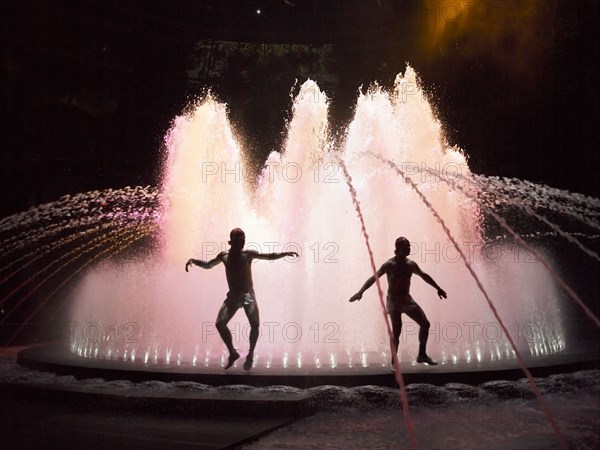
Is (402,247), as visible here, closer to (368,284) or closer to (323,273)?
(368,284)

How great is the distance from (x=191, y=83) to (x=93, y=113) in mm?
6751

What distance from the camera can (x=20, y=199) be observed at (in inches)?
1011

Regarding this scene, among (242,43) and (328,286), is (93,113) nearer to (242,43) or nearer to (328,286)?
(242,43)

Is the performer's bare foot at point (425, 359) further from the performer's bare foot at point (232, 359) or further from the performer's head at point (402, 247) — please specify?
the performer's bare foot at point (232, 359)

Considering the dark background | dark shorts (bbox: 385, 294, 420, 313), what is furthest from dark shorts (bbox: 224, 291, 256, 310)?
the dark background

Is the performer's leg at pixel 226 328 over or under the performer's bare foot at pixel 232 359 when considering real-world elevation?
over

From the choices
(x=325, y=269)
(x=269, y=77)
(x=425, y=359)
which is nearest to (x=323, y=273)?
(x=325, y=269)

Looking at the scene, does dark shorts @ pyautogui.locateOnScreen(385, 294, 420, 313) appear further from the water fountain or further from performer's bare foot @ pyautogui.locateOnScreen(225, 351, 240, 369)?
performer's bare foot @ pyautogui.locateOnScreen(225, 351, 240, 369)

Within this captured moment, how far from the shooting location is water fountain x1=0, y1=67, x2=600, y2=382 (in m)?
9.98

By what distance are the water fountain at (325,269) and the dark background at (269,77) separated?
554 inches

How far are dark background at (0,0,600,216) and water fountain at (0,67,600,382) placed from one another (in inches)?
554

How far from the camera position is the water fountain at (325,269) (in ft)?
32.7

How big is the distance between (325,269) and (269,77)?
26.6 meters

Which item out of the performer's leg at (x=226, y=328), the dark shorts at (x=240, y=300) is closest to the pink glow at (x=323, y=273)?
the performer's leg at (x=226, y=328)
